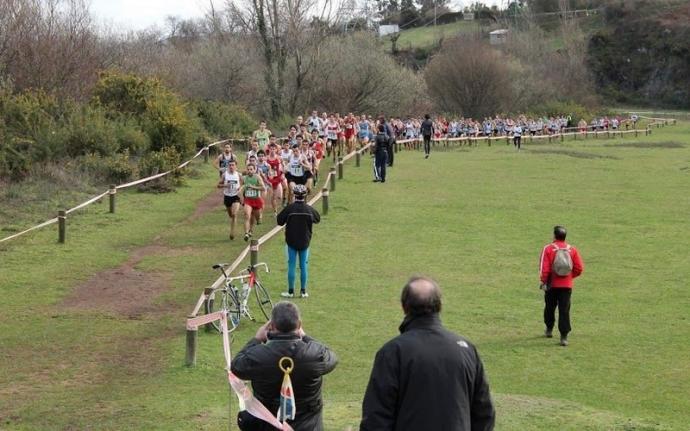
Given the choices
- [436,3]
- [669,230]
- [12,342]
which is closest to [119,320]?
[12,342]

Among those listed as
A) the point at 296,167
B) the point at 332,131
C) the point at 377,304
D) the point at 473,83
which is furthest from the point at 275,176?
the point at 473,83

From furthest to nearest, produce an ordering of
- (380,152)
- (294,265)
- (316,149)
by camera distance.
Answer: (380,152), (316,149), (294,265)

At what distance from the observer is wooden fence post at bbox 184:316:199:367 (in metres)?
12.1

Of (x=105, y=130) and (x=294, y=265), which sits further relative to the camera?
(x=105, y=130)

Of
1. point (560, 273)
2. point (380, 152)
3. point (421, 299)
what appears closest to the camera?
point (421, 299)

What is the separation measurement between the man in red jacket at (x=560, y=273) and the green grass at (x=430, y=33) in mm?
101369

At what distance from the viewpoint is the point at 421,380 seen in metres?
5.04

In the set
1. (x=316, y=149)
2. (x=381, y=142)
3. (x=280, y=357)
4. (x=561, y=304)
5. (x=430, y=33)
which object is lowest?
(x=561, y=304)

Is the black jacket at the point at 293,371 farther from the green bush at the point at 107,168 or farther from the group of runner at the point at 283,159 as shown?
the green bush at the point at 107,168

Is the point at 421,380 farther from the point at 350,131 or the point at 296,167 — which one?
the point at 350,131

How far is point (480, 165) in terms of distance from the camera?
138 feet

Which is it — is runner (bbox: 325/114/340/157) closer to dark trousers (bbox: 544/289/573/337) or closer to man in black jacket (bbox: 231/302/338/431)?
dark trousers (bbox: 544/289/573/337)

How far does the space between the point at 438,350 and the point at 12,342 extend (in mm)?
10562

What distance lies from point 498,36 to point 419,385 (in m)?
109
